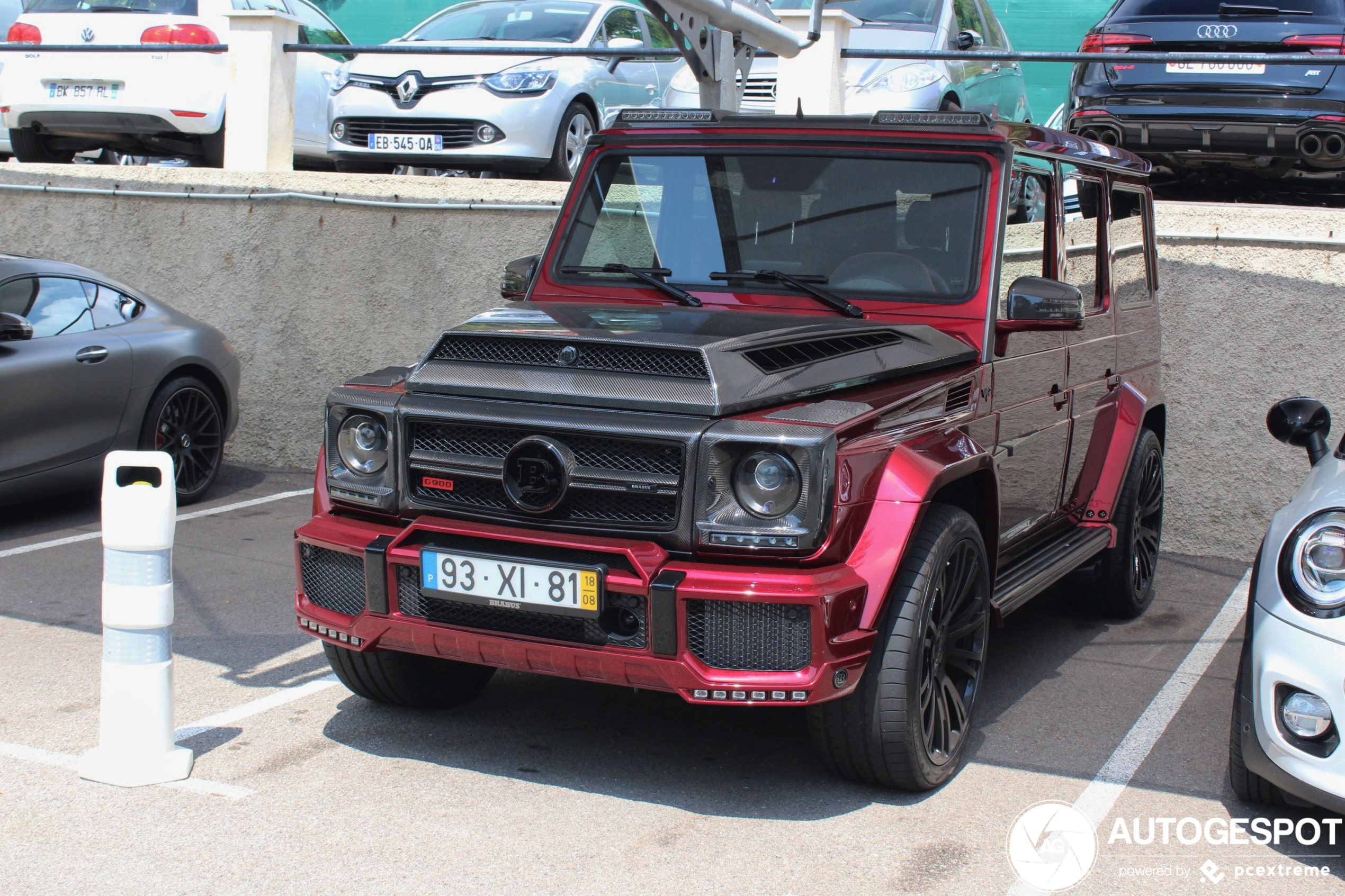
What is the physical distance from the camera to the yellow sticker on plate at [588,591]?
3.55 meters

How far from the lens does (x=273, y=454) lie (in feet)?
30.2

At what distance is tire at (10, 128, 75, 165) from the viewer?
1117cm

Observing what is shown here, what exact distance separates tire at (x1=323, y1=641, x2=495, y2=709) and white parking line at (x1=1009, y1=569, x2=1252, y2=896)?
1.92 metres

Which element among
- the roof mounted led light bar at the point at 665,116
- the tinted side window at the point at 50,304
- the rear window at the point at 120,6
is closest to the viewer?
the roof mounted led light bar at the point at 665,116

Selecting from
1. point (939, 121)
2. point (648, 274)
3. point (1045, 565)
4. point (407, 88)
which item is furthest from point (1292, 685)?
point (407, 88)

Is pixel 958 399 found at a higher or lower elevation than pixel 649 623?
higher

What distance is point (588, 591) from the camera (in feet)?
11.7

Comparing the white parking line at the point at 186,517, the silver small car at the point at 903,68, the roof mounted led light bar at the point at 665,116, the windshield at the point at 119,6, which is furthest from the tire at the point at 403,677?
the windshield at the point at 119,6

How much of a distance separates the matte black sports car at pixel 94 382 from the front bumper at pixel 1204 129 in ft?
19.2

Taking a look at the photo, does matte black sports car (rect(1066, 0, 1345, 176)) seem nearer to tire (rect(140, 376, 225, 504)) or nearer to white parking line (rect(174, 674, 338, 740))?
tire (rect(140, 376, 225, 504))

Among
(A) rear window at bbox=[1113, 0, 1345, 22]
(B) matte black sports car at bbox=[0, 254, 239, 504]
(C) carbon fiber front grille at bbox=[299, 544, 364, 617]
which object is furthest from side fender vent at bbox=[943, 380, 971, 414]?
(A) rear window at bbox=[1113, 0, 1345, 22]

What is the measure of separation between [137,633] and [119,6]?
28.5 ft

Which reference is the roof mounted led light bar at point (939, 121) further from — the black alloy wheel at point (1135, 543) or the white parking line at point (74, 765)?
the white parking line at point (74, 765)

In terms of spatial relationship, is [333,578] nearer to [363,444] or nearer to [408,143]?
[363,444]
